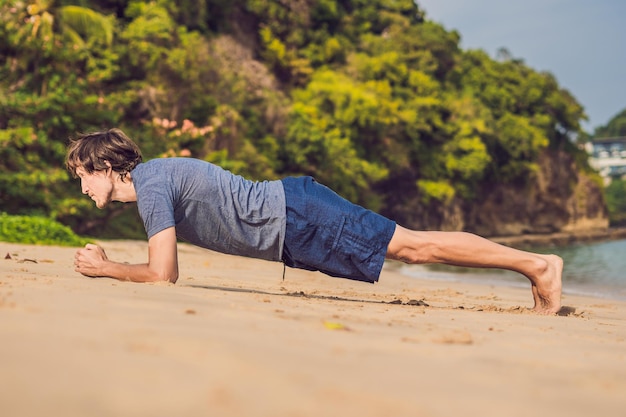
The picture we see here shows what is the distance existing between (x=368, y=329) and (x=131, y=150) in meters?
1.89

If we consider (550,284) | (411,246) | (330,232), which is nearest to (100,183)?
(330,232)

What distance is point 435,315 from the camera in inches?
143

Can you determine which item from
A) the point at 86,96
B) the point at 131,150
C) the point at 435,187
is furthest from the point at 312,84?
the point at 131,150

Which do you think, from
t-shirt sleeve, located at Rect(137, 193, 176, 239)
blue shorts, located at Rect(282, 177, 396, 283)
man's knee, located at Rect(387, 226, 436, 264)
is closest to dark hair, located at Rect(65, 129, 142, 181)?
t-shirt sleeve, located at Rect(137, 193, 176, 239)

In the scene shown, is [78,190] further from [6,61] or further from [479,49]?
[479,49]

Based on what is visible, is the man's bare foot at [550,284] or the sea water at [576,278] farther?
the sea water at [576,278]

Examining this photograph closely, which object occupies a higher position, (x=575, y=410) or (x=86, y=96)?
(x=86, y=96)

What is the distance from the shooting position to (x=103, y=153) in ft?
12.7

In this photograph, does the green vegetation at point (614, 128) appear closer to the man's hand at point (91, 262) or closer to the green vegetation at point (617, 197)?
the green vegetation at point (617, 197)

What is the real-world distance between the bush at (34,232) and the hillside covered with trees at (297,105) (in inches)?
114

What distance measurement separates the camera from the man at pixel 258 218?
3.88 metres

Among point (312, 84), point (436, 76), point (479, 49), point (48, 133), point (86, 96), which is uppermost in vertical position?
point (479, 49)

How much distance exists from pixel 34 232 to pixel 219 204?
235 inches

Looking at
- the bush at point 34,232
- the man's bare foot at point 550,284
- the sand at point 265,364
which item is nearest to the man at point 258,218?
the man's bare foot at point 550,284
